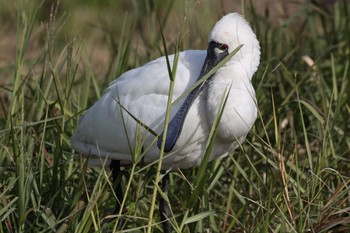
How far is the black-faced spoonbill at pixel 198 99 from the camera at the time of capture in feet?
14.6

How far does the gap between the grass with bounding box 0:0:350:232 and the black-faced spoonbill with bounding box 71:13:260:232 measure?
9 centimetres

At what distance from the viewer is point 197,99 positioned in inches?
179

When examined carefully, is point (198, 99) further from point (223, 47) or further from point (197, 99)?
point (223, 47)

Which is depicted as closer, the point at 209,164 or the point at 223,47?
the point at 223,47

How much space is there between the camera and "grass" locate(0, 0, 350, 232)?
13.0 feet

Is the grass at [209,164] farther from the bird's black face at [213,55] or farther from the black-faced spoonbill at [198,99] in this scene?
the bird's black face at [213,55]

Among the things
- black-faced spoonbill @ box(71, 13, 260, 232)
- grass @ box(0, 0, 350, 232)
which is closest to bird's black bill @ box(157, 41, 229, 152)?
black-faced spoonbill @ box(71, 13, 260, 232)

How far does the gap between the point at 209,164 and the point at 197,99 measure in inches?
22.3

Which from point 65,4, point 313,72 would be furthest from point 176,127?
point 65,4

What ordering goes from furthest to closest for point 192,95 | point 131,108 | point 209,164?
point 209,164 < point 131,108 < point 192,95

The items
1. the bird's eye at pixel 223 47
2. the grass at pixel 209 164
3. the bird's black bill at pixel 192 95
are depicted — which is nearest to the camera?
the grass at pixel 209 164

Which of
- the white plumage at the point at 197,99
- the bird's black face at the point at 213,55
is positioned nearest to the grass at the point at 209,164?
the white plumage at the point at 197,99

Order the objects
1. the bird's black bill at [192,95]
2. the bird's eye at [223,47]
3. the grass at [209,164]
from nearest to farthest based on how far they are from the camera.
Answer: the grass at [209,164], the bird's black bill at [192,95], the bird's eye at [223,47]

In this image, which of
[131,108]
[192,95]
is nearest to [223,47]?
[192,95]
